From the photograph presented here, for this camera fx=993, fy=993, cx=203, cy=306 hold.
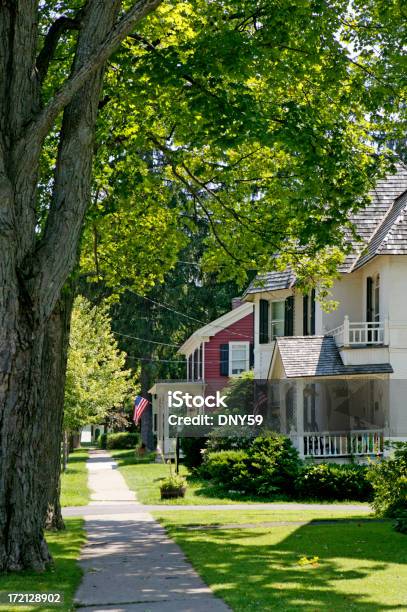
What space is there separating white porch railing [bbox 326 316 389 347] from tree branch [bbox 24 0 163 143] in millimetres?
18847

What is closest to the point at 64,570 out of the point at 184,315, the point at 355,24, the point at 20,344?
the point at 20,344

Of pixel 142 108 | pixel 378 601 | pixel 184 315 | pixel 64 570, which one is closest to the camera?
pixel 378 601

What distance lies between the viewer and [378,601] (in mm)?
9672

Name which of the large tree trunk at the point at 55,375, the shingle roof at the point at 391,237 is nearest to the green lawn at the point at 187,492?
the shingle roof at the point at 391,237

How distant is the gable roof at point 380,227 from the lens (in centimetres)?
2880

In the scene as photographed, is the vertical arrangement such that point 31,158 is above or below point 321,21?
below

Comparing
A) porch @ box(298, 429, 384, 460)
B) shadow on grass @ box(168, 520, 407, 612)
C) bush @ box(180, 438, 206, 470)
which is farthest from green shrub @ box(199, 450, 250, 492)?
shadow on grass @ box(168, 520, 407, 612)

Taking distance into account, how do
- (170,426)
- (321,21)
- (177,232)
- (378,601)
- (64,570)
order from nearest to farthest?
(378,601) → (64,570) → (321,21) → (177,232) → (170,426)

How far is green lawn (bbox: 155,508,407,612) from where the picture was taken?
9.77 m

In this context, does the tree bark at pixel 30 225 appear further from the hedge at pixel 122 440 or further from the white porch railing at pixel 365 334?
the hedge at pixel 122 440

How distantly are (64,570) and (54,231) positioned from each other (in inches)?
159

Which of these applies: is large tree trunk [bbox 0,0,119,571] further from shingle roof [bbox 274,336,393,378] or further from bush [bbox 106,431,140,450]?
bush [bbox 106,431,140,450]

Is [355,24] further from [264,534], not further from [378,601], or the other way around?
[378,601]

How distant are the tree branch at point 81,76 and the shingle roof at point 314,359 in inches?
749
